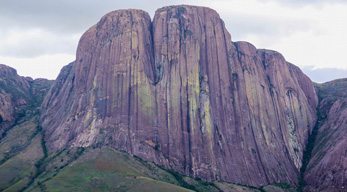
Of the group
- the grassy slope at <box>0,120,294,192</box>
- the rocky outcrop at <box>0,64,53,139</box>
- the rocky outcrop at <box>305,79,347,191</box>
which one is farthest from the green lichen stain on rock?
the rocky outcrop at <box>0,64,53,139</box>

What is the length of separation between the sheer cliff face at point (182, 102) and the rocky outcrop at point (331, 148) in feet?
23.7

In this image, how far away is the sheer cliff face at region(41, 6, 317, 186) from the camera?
117 metres

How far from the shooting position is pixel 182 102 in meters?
125

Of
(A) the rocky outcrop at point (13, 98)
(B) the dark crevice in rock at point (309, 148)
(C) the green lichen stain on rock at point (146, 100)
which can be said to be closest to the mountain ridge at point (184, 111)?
(C) the green lichen stain on rock at point (146, 100)

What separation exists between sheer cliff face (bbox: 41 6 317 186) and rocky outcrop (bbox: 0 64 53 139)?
1632 cm

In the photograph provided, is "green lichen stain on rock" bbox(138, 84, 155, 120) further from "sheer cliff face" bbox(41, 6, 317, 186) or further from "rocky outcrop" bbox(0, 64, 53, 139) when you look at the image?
"rocky outcrop" bbox(0, 64, 53, 139)

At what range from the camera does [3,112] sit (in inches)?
6009

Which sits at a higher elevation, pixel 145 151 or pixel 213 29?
pixel 213 29

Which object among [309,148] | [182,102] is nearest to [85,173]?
[182,102]

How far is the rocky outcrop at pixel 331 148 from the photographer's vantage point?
107062 millimetres

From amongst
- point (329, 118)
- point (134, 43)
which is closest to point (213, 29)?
point (134, 43)

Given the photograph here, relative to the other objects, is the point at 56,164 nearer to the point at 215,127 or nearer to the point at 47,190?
the point at 47,190

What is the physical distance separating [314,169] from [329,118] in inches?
1363

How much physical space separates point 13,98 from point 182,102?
8922cm
